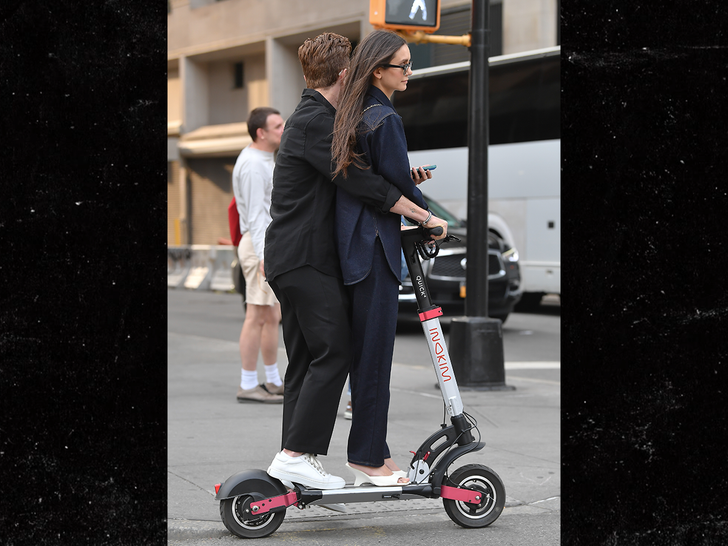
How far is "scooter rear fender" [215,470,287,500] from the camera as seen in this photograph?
12.1ft

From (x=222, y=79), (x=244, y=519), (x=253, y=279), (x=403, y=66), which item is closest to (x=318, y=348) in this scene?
(x=244, y=519)

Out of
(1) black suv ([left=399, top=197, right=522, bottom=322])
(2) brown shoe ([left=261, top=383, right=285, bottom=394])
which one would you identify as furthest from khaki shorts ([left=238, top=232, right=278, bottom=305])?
(1) black suv ([left=399, top=197, right=522, bottom=322])

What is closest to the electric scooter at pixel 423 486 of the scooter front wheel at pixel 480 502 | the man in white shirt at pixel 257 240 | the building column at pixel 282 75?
the scooter front wheel at pixel 480 502

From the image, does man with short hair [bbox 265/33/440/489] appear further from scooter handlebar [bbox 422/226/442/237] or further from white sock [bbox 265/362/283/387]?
white sock [bbox 265/362/283/387]

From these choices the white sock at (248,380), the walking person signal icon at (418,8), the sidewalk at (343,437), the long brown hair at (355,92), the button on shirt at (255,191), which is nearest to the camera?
the long brown hair at (355,92)

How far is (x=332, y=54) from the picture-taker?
12.9ft

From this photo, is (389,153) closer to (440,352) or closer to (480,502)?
(440,352)

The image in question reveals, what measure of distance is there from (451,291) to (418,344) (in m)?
1.03

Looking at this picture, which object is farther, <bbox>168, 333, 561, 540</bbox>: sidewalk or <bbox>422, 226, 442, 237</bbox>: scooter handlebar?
<bbox>168, 333, 561, 540</bbox>: sidewalk

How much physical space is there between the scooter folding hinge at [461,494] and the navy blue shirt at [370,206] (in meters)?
0.80

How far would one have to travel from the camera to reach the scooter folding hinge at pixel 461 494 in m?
3.79

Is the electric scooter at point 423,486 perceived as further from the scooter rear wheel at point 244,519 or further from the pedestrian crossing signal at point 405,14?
the pedestrian crossing signal at point 405,14
